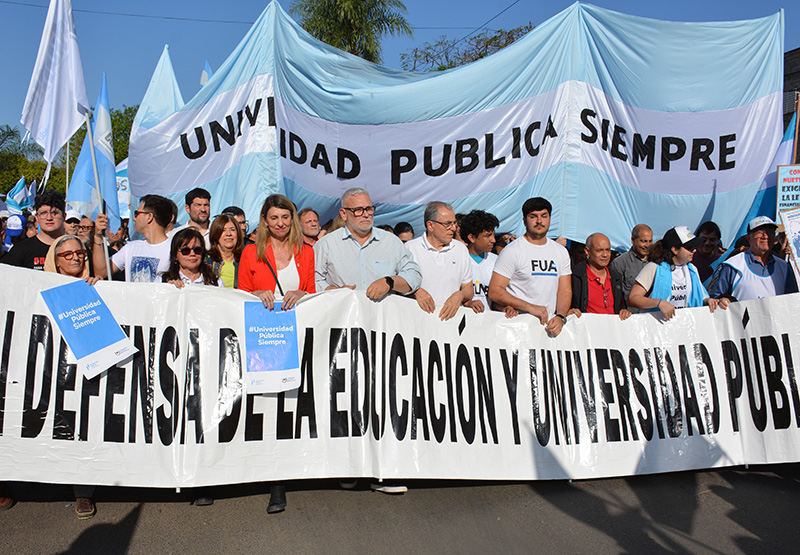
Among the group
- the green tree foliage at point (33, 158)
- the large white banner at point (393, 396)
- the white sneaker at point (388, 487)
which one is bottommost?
the white sneaker at point (388, 487)

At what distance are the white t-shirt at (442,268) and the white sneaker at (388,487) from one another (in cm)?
134

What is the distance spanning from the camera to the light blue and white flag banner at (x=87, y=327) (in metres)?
3.87

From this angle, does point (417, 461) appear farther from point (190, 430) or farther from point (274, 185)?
point (274, 185)

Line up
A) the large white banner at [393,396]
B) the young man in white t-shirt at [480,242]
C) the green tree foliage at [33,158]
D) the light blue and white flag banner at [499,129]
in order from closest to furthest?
the large white banner at [393,396] → the young man in white t-shirt at [480,242] → the light blue and white flag banner at [499,129] → the green tree foliage at [33,158]

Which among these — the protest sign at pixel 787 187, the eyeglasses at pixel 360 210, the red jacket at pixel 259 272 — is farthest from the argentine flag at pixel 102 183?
the protest sign at pixel 787 187

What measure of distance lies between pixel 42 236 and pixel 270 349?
2.51 meters

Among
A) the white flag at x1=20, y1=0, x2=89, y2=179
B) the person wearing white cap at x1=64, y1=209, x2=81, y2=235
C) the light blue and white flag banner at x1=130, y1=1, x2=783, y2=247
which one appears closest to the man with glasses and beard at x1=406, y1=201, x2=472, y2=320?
the light blue and white flag banner at x1=130, y1=1, x2=783, y2=247

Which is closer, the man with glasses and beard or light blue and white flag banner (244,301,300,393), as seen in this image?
light blue and white flag banner (244,301,300,393)

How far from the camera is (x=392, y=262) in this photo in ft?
15.1

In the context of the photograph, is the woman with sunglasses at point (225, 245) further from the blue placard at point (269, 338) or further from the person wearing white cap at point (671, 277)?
the person wearing white cap at point (671, 277)

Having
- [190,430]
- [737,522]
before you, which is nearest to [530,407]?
[737,522]

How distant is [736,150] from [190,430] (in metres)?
5.96

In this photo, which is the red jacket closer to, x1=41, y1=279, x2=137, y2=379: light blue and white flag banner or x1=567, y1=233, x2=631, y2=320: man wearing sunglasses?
x1=41, y1=279, x2=137, y2=379: light blue and white flag banner

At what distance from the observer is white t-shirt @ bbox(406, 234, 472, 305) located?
4.93 m
